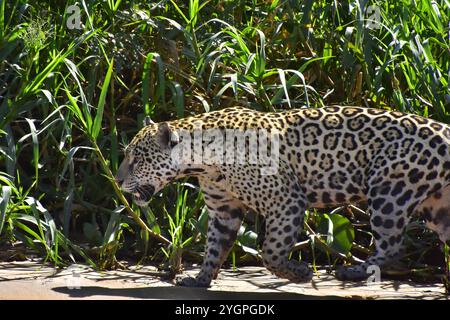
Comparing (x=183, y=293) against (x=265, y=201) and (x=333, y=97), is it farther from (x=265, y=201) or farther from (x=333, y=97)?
(x=333, y=97)

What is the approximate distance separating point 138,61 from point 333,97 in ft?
4.20

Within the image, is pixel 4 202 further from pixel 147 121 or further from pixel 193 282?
pixel 193 282

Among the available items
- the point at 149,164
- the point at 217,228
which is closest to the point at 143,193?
the point at 149,164

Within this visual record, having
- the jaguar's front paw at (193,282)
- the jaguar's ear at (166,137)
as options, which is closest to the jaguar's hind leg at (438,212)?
the jaguar's front paw at (193,282)

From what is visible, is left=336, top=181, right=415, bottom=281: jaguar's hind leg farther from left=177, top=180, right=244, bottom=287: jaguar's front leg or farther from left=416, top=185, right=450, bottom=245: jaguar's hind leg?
left=177, top=180, right=244, bottom=287: jaguar's front leg

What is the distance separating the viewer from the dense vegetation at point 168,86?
6629 millimetres

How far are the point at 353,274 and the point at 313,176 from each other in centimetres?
59

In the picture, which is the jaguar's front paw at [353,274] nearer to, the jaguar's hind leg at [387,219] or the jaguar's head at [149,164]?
the jaguar's hind leg at [387,219]

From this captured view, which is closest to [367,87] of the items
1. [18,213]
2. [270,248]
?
[270,248]

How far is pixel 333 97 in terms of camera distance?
7375mm

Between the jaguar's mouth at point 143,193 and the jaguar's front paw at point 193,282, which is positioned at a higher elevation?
the jaguar's mouth at point 143,193

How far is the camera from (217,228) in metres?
6.33

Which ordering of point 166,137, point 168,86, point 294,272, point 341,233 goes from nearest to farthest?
point 294,272
point 166,137
point 341,233
point 168,86

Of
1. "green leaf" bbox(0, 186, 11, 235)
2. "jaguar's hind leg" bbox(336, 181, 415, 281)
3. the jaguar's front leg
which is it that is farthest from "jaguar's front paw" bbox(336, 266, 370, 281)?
"green leaf" bbox(0, 186, 11, 235)
